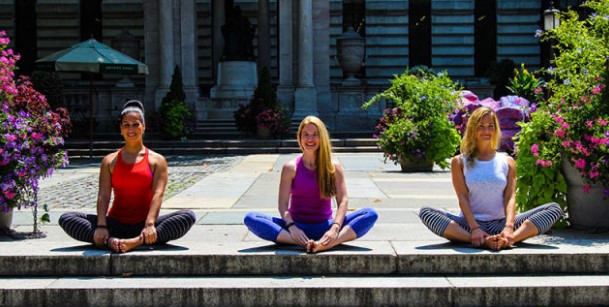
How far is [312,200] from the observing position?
6.67m

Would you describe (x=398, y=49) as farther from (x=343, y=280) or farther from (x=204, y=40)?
(x=343, y=280)

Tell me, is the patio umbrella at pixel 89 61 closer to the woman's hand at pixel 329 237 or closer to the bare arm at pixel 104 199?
the bare arm at pixel 104 199

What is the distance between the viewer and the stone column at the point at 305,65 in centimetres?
2653

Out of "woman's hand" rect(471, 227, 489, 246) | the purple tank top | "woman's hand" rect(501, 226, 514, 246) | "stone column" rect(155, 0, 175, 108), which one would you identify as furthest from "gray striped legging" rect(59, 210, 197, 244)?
"stone column" rect(155, 0, 175, 108)

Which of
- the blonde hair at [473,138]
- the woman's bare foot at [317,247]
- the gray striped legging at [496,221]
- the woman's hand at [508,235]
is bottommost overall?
the woman's bare foot at [317,247]

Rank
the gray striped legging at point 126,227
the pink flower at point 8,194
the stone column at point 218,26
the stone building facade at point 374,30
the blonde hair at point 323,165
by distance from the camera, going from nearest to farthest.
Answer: the blonde hair at point 323,165, the gray striped legging at point 126,227, the pink flower at point 8,194, the stone column at point 218,26, the stone building facade at point 374,30

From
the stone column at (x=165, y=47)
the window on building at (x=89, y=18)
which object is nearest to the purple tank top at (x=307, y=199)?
the stone column at (x=165, y=47)

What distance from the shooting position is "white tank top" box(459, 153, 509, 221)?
22.1ft

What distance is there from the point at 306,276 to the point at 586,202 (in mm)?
3120

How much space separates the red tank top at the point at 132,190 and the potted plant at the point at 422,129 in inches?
359

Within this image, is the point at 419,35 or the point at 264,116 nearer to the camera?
the point at 264,116

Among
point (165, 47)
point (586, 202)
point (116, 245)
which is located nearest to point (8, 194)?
point (116, 245)

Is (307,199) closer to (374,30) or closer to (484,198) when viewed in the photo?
(484,198)

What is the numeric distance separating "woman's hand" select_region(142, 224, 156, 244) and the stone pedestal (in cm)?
2170
